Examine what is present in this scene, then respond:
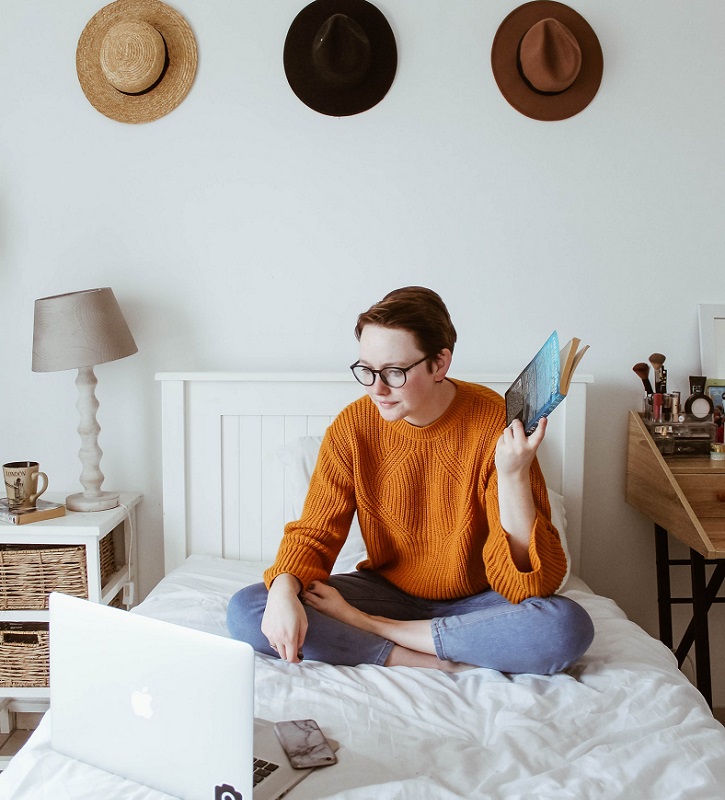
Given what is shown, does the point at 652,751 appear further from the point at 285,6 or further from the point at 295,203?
the point at 285,6

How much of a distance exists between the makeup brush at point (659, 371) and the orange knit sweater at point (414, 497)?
2.21 feet

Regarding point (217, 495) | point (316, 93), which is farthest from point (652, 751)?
point (316, 93)

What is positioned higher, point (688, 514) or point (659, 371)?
point (659, 371)

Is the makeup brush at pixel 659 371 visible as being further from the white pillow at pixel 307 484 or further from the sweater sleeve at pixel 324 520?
the sweater sleeve at pixel 324 520

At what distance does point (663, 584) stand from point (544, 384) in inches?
46.1

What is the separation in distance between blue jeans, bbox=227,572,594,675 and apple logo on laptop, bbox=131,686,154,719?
482 millimetres

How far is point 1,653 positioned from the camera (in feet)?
6.81

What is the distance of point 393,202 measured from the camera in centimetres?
225

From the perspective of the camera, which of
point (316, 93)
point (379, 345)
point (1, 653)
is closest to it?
point (379, 345)

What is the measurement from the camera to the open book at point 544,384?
3.95ft

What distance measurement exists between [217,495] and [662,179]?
1448 millimetres

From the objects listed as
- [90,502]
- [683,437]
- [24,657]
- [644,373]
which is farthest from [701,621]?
[24,657]

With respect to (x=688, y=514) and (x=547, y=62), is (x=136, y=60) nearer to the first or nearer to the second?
(x=547, y=62)

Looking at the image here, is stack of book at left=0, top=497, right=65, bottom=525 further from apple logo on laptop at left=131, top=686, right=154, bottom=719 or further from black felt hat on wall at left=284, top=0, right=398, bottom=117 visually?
black felt hat on wall at left=284, top=0, right=398, bottom=117
